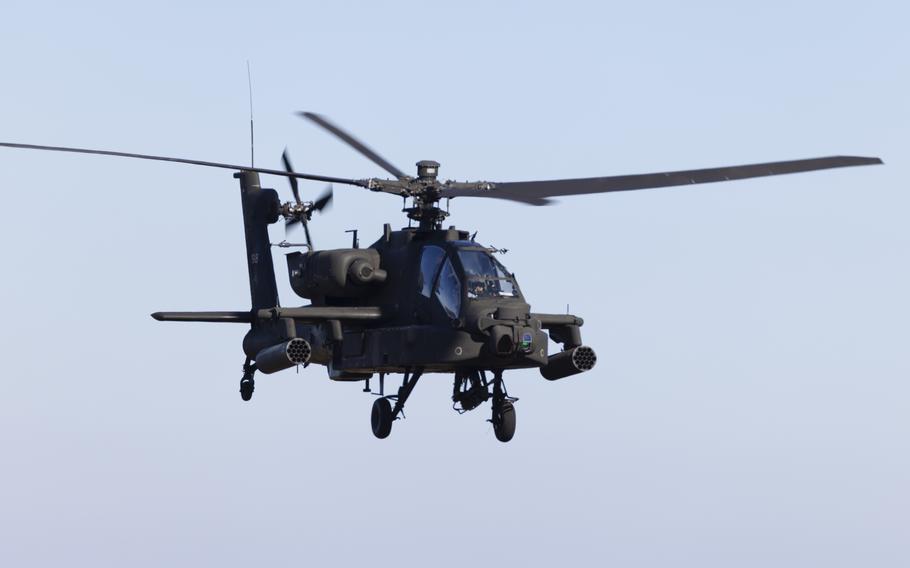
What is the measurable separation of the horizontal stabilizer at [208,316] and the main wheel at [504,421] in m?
6.12

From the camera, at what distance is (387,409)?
33.0m

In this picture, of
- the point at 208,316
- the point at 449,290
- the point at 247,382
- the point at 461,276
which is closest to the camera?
→ the point at 461,276

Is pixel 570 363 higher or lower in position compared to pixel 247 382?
higher

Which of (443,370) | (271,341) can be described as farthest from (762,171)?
(271,341)

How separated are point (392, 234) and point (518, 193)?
3122mm

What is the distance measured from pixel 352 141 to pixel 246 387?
633 centimetres

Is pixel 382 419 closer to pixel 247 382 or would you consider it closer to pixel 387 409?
pixel 387 409

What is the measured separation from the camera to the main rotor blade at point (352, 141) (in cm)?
3403

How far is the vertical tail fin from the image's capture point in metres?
37.1

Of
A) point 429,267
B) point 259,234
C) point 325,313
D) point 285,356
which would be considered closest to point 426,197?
point 429,267

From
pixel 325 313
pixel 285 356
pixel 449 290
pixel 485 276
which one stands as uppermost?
pixel 485 276

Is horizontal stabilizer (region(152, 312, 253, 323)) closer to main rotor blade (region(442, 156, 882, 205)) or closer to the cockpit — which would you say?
the cockpit

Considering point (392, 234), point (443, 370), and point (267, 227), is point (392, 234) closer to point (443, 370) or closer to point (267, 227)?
point (443, 370)

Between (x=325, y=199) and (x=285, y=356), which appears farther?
(x=325, y=199)
